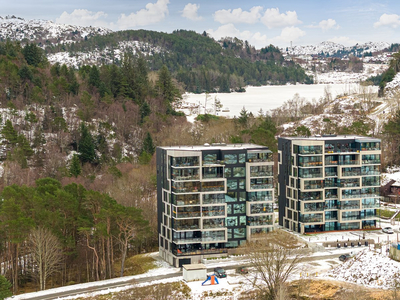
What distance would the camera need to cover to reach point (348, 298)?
42562mm

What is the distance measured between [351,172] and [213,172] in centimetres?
1692

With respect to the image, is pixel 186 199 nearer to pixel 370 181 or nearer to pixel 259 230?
pixel 259 230

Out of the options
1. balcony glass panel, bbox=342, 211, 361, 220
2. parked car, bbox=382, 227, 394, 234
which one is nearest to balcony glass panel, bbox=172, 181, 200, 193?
balcony glass panel, bbox=342, 211, 361, 220

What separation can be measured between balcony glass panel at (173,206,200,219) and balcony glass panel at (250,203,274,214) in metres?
5.82

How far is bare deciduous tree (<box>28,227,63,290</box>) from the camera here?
50.4 meters

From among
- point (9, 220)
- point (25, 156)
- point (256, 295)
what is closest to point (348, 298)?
point (256, 295)

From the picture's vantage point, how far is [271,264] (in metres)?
46.1

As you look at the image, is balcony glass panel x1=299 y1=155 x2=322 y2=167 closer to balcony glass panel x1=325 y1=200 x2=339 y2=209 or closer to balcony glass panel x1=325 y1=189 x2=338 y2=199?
balcony glass panel x1=325 y1=189 x2=338 y2=199

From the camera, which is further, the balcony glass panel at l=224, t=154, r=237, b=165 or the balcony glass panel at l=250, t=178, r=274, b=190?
the balcony glass panel at l=250, t=178, r=274, b=190

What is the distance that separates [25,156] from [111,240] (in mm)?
38474

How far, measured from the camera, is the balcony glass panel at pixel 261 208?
186ft

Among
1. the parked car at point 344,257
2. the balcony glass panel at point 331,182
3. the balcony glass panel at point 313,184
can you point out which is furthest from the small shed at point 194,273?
the balcony glass panel at point 331,182

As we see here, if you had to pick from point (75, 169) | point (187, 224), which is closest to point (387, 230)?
point (187, 224)

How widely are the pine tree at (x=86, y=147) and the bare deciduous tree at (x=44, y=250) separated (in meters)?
40.4
